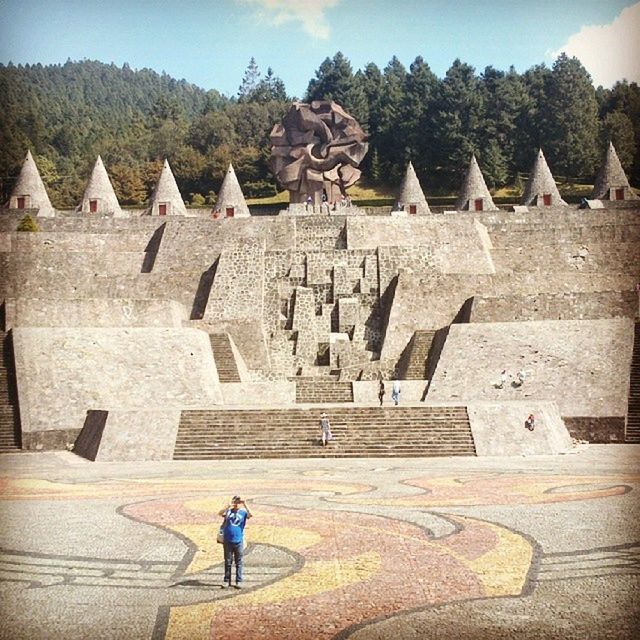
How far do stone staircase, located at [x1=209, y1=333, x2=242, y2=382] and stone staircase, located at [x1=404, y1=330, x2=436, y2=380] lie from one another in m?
5.00

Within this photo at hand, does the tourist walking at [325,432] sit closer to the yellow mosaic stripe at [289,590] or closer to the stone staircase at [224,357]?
the stone staircase at [224,357]

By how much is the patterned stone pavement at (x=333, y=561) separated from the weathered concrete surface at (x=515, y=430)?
5.06 metres

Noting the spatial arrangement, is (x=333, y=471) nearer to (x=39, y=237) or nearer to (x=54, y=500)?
(x=54, y=500)

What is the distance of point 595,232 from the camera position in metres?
33.3

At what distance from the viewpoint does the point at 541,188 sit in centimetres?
4491

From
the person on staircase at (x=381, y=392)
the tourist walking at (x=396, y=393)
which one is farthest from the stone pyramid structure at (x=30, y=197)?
the tourist walking at (x=396, y=393)

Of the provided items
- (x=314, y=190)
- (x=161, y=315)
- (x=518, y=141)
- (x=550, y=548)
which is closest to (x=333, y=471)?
(x=550, y=548)

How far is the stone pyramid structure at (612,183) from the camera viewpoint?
43.1 metres

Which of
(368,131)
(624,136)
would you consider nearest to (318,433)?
(624,136)

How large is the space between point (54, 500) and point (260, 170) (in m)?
56.7

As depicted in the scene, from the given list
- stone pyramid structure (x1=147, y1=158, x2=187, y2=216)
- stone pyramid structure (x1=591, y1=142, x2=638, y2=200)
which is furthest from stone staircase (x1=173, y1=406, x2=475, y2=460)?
stone pyramid structure (x1=591, y1=142, x2=638, y2=200)

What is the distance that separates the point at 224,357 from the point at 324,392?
337 cm

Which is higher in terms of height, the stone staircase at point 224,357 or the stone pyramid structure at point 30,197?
the stone pyramid structure at point 30,197

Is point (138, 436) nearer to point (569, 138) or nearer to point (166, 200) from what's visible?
point (166, 200)
